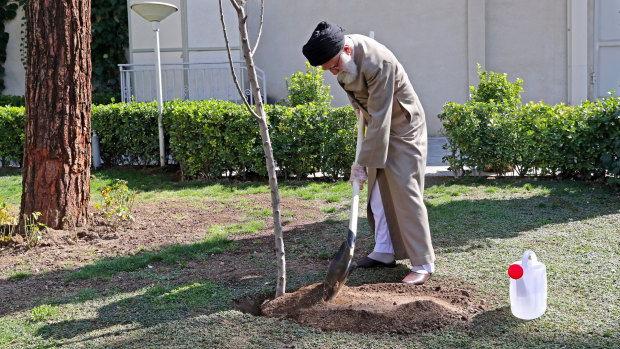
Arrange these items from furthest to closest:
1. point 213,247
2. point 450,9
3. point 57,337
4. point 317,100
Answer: point 450,9 < point 317,100 < point 213,247 < point 57,337

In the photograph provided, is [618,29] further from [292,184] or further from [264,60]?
[292,184]

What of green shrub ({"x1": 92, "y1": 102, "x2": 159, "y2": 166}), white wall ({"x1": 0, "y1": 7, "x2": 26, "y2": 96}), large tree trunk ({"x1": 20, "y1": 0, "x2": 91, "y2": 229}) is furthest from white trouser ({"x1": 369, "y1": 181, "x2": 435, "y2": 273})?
white wall ({"x1": 0, "y1": 7, "x2": 26, "y2": 96})

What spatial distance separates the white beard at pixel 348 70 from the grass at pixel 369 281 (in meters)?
1.42

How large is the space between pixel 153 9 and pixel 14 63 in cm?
731

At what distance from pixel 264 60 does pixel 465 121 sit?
661 centimetres

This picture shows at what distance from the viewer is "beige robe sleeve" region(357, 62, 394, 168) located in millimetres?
3828

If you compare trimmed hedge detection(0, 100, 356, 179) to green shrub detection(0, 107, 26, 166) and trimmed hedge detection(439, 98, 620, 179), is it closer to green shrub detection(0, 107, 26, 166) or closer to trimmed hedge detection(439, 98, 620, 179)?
trimmed hedge detection(439, 98, 620, 179)

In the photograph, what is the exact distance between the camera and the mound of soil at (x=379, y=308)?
341 centimetres

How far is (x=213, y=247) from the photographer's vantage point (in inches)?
207

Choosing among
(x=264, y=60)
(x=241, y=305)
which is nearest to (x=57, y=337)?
(x=241, y=305)

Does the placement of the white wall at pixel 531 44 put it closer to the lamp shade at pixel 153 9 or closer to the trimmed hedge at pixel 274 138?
the trimmed hedge at pixel 274 138

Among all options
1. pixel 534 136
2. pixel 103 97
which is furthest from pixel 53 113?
pixel 103 97

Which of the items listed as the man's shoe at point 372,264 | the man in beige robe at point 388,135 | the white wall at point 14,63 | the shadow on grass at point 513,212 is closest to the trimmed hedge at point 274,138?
the shadow on grass at point 513,212

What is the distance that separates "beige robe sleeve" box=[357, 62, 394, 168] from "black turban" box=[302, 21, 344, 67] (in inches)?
13.0
